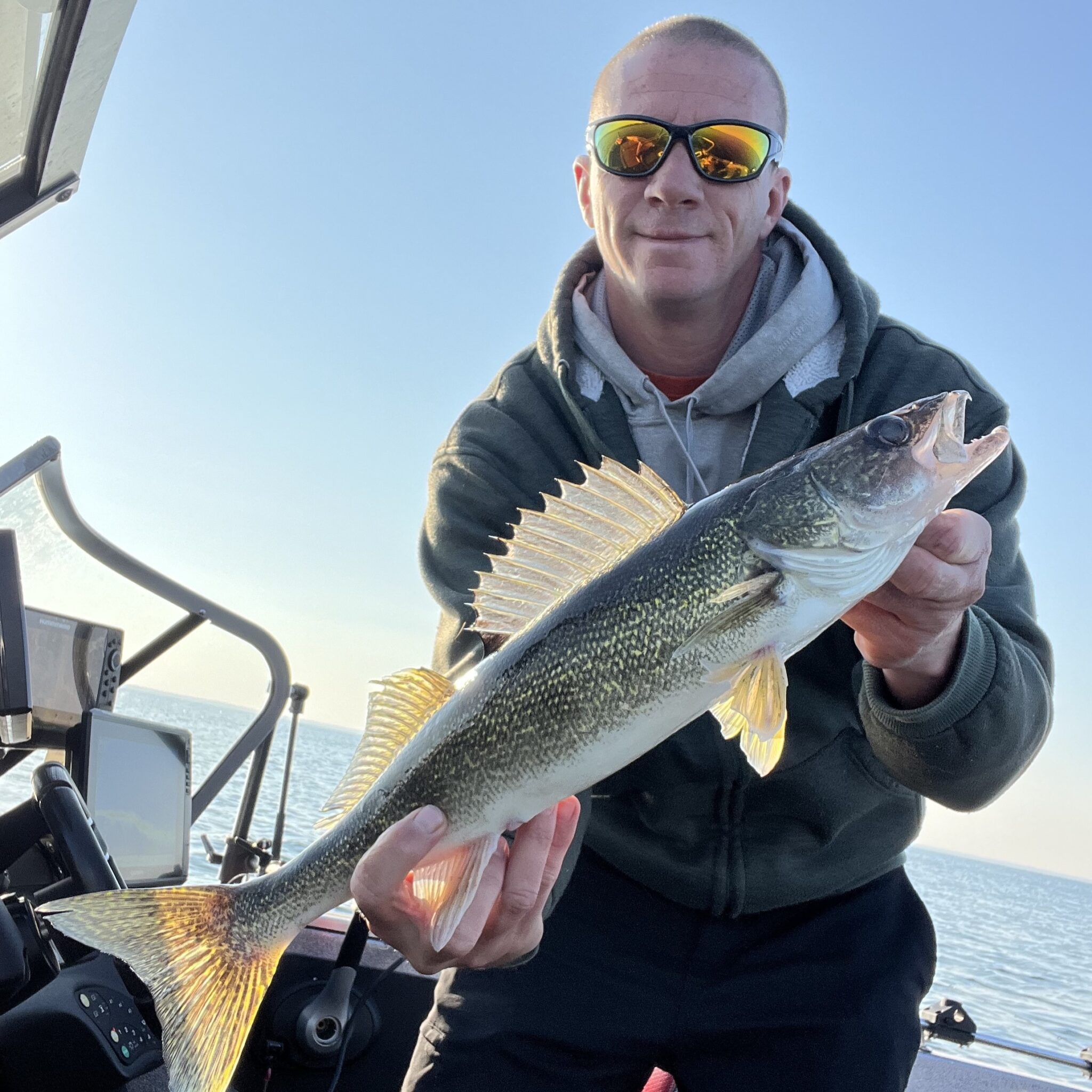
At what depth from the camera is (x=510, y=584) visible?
2.48 metres

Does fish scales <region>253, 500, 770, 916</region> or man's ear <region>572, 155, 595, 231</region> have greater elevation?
man's ear <region>572, 155, 595, 231</region>

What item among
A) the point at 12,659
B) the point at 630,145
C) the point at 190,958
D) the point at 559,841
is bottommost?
the point at 190,958

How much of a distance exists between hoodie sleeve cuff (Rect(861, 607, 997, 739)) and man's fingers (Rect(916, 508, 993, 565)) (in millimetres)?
297

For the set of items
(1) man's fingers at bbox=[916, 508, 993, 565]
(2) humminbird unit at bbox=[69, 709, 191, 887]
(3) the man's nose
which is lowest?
(2) humminbird unit at bbox=[69, 709, 191, 887]

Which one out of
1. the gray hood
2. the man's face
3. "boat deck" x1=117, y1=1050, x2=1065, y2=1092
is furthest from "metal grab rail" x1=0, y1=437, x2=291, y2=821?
"boat deck" x1=117, y1=1050, x2=1065, y2=1092

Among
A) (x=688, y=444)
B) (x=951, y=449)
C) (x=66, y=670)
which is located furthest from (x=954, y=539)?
(x=66, y=670)

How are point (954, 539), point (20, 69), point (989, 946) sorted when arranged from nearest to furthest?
point (954, 539)
point (20, 69)
point (989, 946)

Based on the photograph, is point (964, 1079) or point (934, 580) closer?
point (934, 580)

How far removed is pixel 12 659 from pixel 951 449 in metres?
2.83

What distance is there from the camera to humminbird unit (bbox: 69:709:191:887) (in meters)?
3.97

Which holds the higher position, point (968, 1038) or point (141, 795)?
point (968, 1038)

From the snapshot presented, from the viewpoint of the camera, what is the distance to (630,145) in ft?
11.2

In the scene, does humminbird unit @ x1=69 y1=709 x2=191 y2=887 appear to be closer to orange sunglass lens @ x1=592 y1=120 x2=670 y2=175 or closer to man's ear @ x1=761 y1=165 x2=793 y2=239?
orange sunglass lens @ x1=592 y1=120 x2=670 y2=175

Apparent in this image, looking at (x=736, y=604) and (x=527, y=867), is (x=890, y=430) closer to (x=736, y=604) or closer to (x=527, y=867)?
(x=736, y=604)
